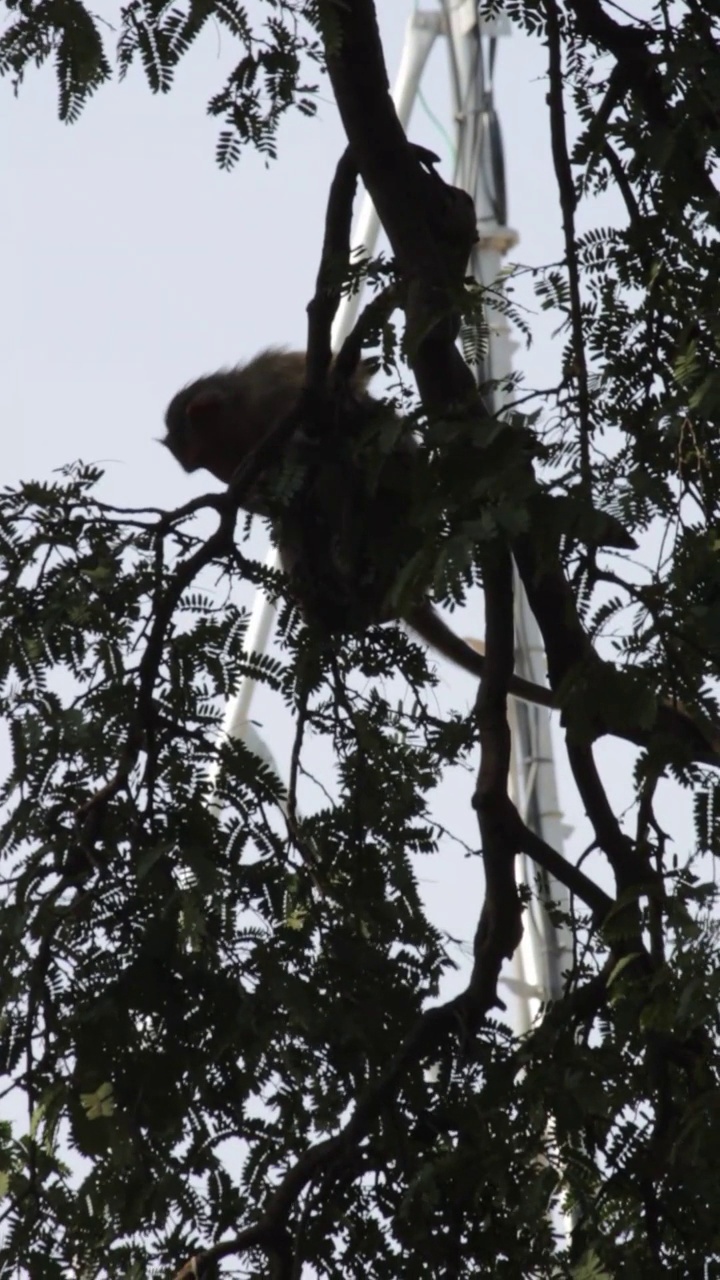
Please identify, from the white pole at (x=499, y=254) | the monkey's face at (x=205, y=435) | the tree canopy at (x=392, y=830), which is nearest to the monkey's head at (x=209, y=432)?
the monkey's face at (x=205, y=435)

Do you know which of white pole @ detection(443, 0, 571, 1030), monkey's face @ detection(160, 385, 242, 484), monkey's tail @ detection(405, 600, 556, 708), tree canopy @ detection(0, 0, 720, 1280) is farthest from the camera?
white pole @ detection(443, 0, 571, 1030)

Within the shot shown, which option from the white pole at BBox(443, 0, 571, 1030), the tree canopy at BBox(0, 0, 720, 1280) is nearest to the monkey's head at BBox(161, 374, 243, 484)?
the white pole at BBox(443, 0, 571, 1030)

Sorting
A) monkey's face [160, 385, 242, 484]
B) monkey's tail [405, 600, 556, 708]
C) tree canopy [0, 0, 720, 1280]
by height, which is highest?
monkey's face [160, 385, 242, 484]

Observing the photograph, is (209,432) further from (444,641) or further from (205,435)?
(444,641)

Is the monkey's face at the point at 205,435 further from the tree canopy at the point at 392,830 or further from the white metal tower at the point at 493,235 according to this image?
the tree canopy at the point at 392,830

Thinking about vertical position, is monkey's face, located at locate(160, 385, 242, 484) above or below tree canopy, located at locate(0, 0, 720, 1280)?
above

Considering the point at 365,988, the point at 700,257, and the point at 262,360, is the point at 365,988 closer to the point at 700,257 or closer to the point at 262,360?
the point at 700,257

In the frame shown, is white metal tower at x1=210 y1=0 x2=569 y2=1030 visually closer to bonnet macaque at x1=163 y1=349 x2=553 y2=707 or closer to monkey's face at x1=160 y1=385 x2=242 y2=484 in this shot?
monkey's face at x1=160 y1=385 x2=242 y2=484

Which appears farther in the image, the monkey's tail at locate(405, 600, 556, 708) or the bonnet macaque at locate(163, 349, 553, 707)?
the monkey's tail at locate(405, 600, 556, 708)

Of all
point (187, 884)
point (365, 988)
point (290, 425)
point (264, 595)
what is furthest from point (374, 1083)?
point (290, 425)

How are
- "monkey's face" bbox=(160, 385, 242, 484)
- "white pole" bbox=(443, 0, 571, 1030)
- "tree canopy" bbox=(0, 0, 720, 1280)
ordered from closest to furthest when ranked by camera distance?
"tree canopy" bbox=(0, 0, 720, 1280) → "monkey's face" bbox=(160, 385, 242, 484) → "white pole" bbox=(443, 0, 571, 1030)

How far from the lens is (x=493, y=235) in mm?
8312

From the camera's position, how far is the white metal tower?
7.29 metres

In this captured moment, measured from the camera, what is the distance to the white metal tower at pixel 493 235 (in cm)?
729
